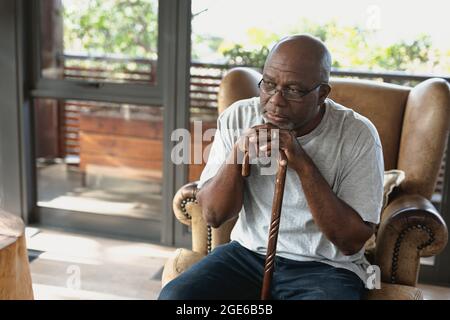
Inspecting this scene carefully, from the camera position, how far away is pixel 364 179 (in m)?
1.62

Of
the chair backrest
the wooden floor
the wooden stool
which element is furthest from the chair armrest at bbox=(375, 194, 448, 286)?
the wooden stool

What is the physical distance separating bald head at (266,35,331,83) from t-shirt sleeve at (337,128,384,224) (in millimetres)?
229

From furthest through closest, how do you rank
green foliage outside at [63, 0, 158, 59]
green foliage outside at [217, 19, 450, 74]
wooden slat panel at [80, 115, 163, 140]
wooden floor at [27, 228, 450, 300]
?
wooden slat panel at [80, 115, 163, 140]
green foliage outside at [63, 0, 158, 59]
green foliage outside at [217, 19, 450, 74]
wooden floor at [27, 228, 450, 300]

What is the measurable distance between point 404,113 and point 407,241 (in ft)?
2.13

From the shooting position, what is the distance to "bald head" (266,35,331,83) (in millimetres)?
1598

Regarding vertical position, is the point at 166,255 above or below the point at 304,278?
below

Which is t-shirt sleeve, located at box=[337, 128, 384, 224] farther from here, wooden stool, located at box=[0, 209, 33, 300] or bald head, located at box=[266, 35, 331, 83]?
wooden stool, located at box=[0, 209, 33, 300]

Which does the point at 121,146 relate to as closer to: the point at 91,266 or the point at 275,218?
the point at 91,266

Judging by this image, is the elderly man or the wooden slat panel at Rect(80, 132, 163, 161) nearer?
the elderly man

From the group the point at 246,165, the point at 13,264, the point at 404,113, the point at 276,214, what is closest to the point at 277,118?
the point at 246,165
